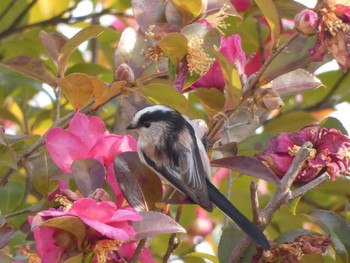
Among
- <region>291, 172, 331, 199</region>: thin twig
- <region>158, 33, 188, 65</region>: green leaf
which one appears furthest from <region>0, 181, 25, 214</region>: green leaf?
<region>291, 172, 331, 199</region>: thin twig

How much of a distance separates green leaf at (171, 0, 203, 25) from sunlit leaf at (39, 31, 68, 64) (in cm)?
33

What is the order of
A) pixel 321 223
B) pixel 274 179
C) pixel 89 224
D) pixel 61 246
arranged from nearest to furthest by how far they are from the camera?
1. pixel 89 224
2. pixel 61 246
3. pixel 274 179
4. pixel 321 223

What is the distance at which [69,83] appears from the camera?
2014mm

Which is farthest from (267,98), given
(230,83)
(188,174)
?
(188,174)

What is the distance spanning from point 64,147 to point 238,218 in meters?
0.39

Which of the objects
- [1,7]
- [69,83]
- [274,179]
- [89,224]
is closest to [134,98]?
[69,83]

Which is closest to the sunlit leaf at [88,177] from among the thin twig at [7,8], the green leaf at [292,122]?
the green leaf at [292,122]

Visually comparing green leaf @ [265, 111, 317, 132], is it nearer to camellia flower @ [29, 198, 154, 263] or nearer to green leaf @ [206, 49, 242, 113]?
green leaf @ [206, 49, 242, 113]

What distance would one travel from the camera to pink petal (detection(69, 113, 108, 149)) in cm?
192

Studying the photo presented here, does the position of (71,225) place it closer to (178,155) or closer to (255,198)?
(255,198)

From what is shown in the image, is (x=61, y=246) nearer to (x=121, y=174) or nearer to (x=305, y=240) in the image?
(x=121, y=174)

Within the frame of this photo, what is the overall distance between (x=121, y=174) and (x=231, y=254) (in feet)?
0.91

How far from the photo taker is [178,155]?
7.24 ft

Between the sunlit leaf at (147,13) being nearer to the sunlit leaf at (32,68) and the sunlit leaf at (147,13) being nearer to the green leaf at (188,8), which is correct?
the green leaf at (188,8)
